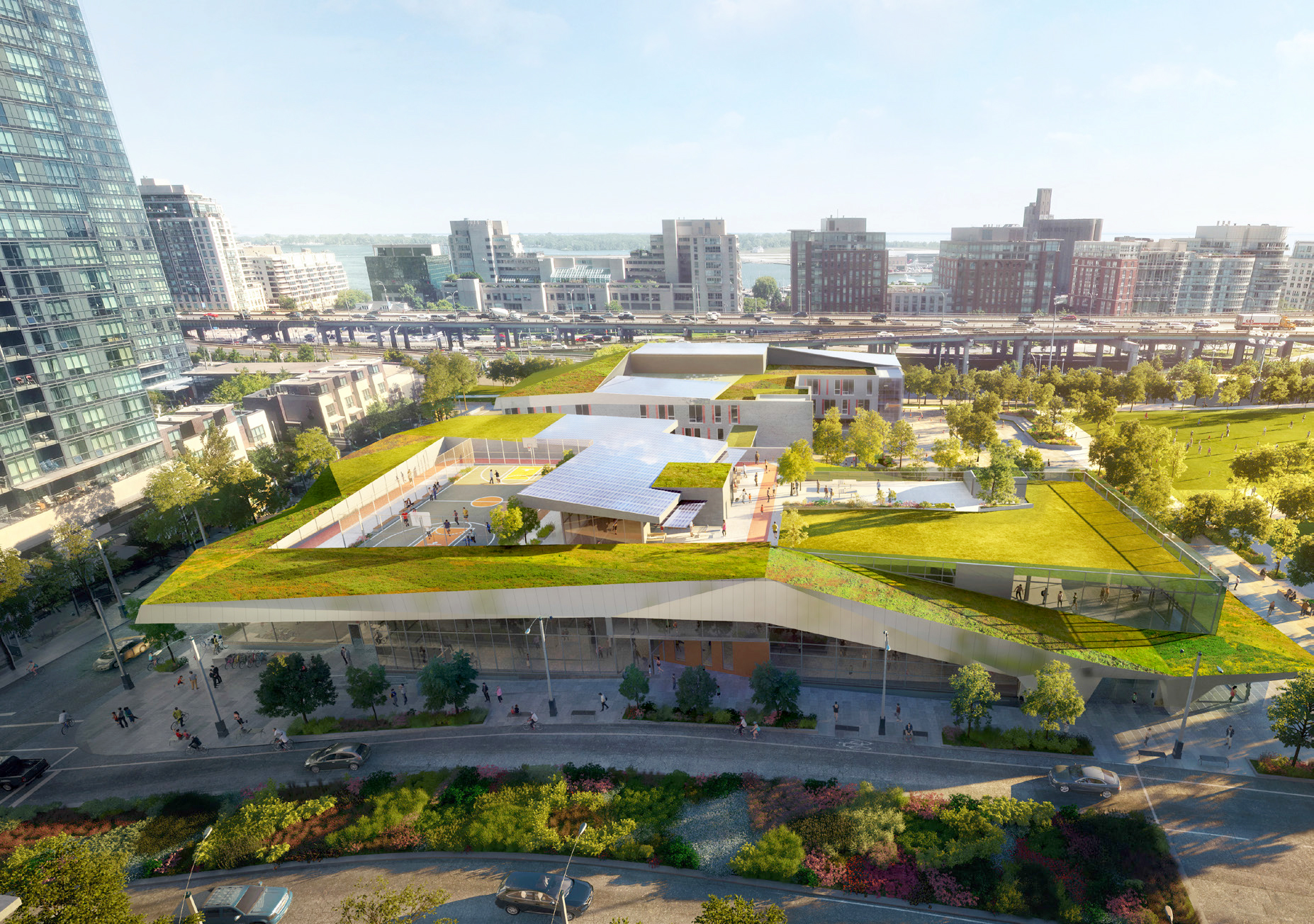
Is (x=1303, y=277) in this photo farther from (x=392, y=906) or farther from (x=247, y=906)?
(x=247, y=906)

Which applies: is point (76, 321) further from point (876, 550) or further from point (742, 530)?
point (876, 550)

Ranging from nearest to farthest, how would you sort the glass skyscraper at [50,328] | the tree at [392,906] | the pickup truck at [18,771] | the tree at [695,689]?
the tree at [392,906], the pickup truck at [18,771], the tree at [695,689], the glass skyscraper at [50,328]

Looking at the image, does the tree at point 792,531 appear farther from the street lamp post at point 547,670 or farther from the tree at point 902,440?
the tree at point 902,440

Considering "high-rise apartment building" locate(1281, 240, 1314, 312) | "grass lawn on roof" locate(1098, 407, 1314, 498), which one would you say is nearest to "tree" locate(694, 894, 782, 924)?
"grass lawn on roof" locate(1098, 407, 1314, 498)

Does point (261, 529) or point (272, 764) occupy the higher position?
point (261, 529)

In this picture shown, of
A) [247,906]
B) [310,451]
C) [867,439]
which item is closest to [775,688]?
[247,906]

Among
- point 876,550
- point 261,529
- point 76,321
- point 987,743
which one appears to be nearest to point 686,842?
point 987,743

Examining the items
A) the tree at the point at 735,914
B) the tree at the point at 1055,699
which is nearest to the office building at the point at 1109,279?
the tree at the point at 1055,699
